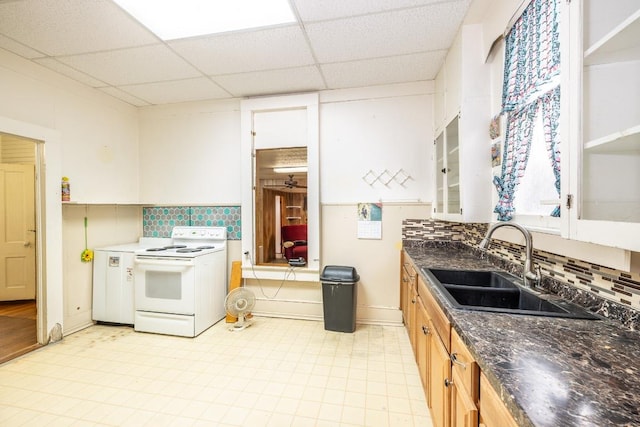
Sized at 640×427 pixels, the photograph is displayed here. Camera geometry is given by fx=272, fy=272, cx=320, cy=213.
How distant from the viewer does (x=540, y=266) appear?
1.51 meters

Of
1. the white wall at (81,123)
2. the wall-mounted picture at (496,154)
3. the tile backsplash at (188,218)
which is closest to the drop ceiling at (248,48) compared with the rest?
the white wall at (81,123)

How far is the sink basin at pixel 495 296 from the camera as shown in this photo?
3.80ft

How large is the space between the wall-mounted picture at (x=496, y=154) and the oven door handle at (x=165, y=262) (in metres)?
2.86

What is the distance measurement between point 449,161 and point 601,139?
159cm

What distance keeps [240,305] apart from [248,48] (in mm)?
2585

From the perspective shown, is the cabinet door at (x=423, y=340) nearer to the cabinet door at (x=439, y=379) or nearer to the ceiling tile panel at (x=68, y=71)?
the cabinet door at (x=439, y=379)

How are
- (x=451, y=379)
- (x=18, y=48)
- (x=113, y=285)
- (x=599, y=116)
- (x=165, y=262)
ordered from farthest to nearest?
(x=113, y=285)
(x=165, y=262)
(x=18, y=48)
(x=451, y=379)
(x=599, y=116)

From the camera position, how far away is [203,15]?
1976 millimetres

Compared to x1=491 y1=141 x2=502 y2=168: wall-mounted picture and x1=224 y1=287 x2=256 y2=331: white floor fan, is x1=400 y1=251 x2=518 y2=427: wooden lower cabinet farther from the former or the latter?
x1=224 y1=287 x2=256 y2=331: white floor fan

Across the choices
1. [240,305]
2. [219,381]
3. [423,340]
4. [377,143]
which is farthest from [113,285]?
[377,143]

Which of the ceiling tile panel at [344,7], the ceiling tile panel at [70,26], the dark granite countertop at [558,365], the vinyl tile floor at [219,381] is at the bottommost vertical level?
Answer: the vinyl tile floor at [219,381]

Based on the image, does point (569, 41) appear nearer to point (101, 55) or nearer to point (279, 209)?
point (101, 55)

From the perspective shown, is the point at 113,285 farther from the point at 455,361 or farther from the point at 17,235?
the point at 455,361

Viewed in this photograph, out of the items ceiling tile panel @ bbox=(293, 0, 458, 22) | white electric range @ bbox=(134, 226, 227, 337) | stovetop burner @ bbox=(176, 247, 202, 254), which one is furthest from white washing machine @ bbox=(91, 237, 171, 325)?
ceiling tile panel @ bbox=(293, 0, 458, 22)
